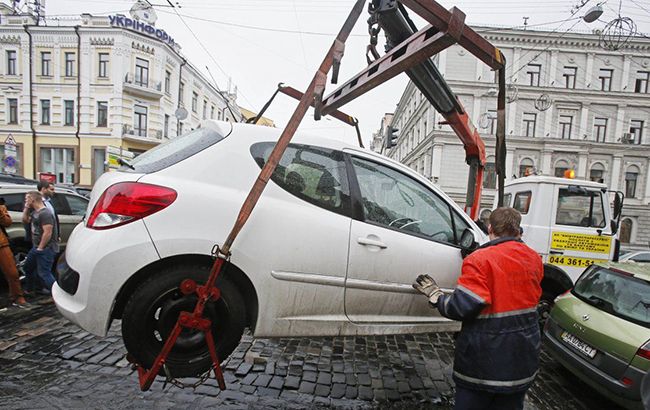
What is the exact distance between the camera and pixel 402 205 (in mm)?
2742

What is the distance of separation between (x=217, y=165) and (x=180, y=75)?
30.7 m

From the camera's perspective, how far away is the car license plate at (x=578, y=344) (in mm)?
3279

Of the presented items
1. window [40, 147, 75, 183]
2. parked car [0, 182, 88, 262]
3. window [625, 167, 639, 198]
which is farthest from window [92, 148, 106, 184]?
window [625, 167, 639, 198]

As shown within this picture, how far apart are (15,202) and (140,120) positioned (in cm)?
2278

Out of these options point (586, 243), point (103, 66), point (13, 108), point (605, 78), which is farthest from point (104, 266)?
point (605, 78)

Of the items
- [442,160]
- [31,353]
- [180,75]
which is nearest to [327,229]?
[31,353]

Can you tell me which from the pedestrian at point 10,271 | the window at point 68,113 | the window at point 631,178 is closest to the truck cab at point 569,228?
the pedestrian at point 10,271

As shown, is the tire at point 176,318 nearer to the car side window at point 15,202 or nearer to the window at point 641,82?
the car side window at point 15,202

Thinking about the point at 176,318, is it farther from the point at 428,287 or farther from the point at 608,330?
the point at 608,330

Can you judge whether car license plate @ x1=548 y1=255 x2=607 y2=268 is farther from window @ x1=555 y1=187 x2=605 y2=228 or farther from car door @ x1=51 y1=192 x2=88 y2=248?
car door @ x1=51 y1=192 x2=88 y2=248

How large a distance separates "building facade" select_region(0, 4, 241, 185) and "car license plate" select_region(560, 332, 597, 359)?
25.4 metres

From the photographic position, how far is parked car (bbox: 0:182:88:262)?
5.69 metres

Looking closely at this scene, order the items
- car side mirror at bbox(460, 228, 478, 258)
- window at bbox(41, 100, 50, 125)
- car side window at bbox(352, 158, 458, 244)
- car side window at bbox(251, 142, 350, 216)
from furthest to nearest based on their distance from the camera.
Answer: window at bbox(41, 100, 50, 125), car side mirror at bbox(460, 228, 478, 258), car side window at bbox(352, 158, 458, 244), car side window at bbox(251, 142, 350, 216)

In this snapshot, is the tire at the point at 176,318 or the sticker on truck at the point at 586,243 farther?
the sticker on truck at the point at 586,243
